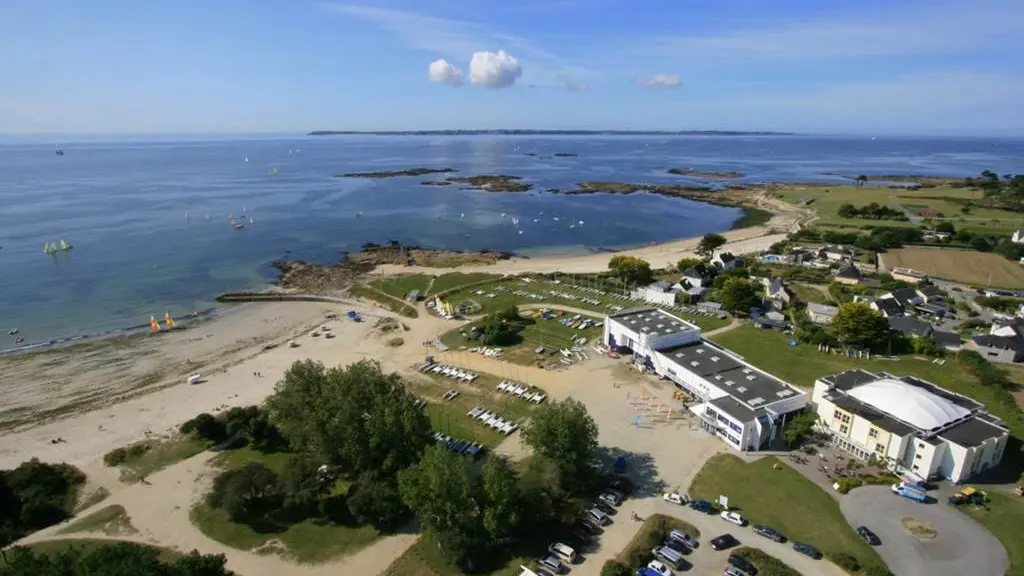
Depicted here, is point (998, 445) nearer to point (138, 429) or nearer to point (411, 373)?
point (411, 373)

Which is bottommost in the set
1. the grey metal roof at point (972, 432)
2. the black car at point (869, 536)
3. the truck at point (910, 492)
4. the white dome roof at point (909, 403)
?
the black car at point (869, 536)

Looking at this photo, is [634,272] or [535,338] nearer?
[535,338]

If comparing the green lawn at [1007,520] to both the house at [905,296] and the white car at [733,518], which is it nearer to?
the white car at [733,518]

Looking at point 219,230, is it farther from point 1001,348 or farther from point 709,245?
point 1001,348

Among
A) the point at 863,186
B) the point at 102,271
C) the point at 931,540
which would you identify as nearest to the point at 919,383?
the point at 931,540

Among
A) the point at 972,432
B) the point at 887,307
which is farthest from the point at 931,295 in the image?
the point at 972,432

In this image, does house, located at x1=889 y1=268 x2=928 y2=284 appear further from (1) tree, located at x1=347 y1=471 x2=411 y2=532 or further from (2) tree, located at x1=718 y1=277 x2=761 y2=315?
(1) tree, located at x1=347 y1=471 x2=411 y2=532

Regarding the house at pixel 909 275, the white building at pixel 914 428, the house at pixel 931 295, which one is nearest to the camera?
the white building at pixel 914 428

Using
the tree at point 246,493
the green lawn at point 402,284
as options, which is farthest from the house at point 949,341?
the tree at point 246,493
